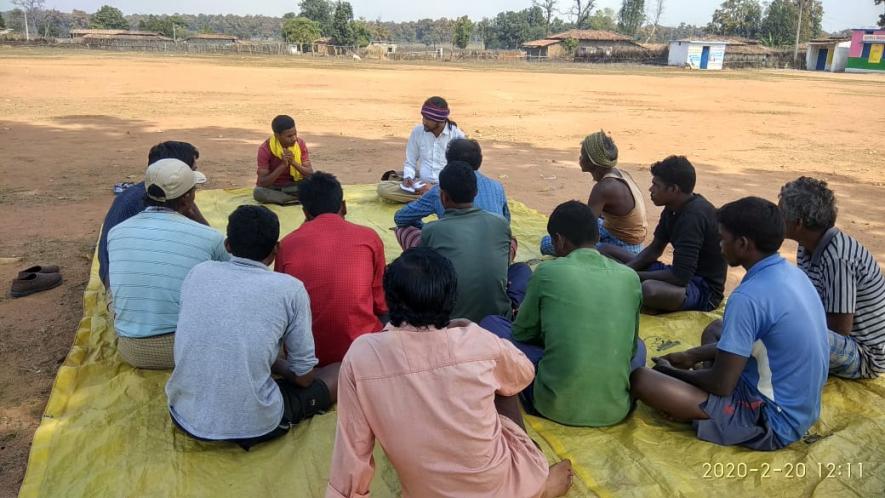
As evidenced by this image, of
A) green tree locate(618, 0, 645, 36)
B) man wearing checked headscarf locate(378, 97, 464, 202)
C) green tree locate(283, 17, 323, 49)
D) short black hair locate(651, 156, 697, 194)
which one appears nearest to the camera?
short black hair locate(651, 156, 697, 194)

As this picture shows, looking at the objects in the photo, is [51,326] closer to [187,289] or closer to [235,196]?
[187,289]

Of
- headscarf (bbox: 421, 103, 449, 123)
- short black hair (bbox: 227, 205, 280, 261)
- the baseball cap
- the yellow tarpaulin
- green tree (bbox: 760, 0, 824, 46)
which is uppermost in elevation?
green tree (bbox: 760, 0, 824, 46)

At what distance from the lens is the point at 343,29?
63.8 metres

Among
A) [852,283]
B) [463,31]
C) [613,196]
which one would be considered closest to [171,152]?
[613,196]

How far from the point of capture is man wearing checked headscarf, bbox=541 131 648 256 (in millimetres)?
4758

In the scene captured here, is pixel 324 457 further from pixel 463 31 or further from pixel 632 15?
pixel 632 15

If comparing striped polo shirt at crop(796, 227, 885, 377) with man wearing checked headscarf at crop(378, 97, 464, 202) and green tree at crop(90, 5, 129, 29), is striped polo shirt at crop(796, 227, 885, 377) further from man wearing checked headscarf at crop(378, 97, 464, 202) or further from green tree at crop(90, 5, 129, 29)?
green tree at crop(90, 5, 129, 29)

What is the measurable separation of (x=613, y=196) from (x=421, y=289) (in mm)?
3220

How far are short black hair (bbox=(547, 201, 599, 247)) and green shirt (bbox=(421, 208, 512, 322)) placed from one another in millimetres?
572

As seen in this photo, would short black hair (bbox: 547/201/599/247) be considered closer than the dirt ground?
Yes

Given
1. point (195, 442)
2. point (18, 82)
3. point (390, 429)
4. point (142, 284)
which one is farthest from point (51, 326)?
point (18, 82)

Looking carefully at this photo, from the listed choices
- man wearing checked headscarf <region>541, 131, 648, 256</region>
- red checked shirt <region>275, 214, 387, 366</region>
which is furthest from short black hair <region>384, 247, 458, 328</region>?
man wearing checked headscarf <region>541, 131, 648, 256</region>

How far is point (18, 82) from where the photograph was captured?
22438 mm

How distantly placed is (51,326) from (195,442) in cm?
223
